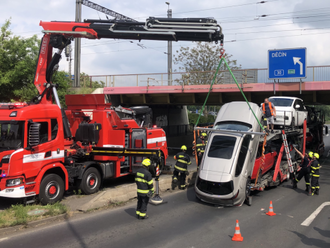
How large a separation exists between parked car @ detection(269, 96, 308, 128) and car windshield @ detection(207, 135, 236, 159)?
492 centimetres

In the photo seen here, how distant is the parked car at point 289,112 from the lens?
14477 mm

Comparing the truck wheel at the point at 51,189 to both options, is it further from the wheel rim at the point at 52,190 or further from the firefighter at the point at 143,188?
the firefighter at the point at 143,188

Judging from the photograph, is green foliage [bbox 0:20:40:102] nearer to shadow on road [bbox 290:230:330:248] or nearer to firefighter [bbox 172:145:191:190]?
firefighter [bbox 172:145:191:190]

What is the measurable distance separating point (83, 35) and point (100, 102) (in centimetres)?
258

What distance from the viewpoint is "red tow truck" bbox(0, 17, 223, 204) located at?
853cm

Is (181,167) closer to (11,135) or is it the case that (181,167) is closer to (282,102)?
(11,135)

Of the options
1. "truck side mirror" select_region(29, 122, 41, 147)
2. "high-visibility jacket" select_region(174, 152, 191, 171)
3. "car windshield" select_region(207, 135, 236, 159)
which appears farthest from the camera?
"high-visibility jacket" select_region(174, 152, 191, 171)

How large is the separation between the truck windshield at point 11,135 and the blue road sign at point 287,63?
1570cm

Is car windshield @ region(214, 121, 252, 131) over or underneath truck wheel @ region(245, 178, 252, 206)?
over

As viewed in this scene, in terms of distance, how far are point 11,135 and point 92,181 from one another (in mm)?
3402

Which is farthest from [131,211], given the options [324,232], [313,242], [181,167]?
[324,232]

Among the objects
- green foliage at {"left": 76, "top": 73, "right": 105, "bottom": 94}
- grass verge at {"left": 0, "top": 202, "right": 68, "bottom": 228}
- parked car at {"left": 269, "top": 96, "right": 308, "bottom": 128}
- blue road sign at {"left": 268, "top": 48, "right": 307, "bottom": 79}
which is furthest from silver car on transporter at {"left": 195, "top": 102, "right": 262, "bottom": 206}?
green foliage at {"left": 76, "top": 73, "right": 105, "bottom": 94}

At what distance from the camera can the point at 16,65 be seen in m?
15.9

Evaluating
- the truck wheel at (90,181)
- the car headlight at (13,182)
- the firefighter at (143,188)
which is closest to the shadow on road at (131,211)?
the firefighter at (143,188)
